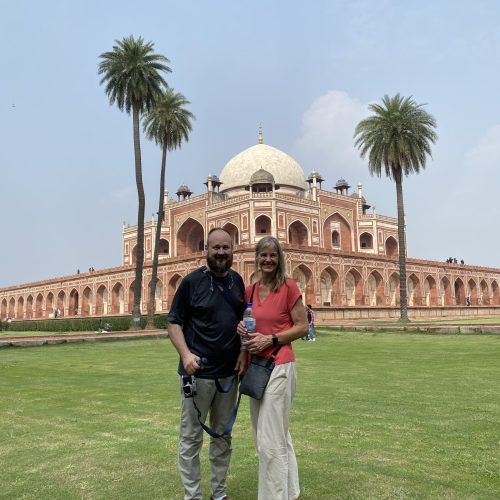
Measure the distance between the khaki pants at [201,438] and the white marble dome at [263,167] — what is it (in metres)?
48.9

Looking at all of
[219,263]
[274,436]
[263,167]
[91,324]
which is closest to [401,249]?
[91,324]

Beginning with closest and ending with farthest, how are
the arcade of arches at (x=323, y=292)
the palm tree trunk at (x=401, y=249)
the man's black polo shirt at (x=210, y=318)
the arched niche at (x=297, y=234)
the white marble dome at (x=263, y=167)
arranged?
the man's black polo shirt at (x=210, y=318)
the palm tree trunk at (x=401, y=249)
the arcade of arches at (x=323, y=292)
the arched niche at (x=297, y=234)
the white marble dome at (x=263, y=167)

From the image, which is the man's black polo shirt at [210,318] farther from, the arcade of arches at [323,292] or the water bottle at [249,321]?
the arcade of arches at [323,292]

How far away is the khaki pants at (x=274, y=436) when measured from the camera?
3.04m

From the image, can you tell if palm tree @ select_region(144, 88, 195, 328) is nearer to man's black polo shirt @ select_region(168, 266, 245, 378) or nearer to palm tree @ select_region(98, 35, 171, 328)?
palm tree @ select_region(98, 35, 171, 328)

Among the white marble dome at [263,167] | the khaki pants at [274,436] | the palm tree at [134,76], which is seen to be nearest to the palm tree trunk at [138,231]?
the palm tree at [134,76]

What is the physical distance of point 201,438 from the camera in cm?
346

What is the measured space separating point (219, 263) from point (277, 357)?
31.7 inches

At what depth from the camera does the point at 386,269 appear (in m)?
45.3

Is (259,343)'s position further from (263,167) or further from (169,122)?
(263,167)

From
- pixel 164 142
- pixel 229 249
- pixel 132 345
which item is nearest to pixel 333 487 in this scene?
pixel 229 249

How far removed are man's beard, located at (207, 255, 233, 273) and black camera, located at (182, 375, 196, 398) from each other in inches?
29.8

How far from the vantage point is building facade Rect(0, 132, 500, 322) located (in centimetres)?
4100

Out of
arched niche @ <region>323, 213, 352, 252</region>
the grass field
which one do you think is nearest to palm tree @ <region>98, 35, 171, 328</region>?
the grass field
